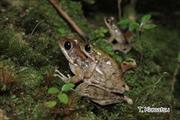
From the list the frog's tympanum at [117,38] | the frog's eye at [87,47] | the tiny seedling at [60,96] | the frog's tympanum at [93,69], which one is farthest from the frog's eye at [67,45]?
the frog's tympanum at [117,38]

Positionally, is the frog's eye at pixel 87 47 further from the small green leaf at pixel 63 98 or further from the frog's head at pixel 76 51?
the small green leaf at pixel 63 98

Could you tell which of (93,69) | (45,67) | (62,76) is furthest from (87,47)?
(45,67)

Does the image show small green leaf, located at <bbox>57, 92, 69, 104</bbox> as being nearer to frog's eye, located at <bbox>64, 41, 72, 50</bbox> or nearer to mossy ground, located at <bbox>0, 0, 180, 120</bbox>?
mossy ground, located at <bbox>0, 0, 180, 120</bbox>

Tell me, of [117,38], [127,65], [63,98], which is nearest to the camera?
[63,98]

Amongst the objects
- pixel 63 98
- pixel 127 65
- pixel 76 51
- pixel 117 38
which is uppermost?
pixel 76 51

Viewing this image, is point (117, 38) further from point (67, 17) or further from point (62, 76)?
point (62, 76)

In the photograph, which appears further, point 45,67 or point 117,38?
point 117,38
